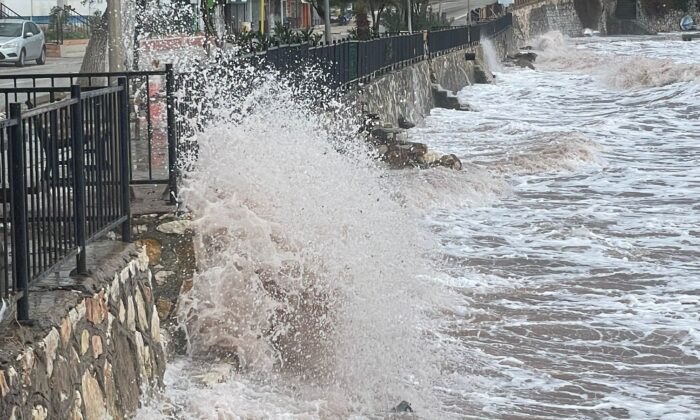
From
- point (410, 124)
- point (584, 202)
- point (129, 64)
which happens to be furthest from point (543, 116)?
point (129, 64)

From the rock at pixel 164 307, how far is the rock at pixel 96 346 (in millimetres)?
2413

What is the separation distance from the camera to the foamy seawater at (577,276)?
9.04 m

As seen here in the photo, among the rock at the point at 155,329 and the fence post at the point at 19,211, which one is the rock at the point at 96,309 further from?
the rock at the point at 155,329

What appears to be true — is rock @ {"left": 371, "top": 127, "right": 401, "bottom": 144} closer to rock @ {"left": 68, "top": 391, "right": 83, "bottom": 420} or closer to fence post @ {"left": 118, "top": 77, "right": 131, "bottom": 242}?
fence post @ {"left": 118, "top": 77, "right": 131, "bottom": 242}

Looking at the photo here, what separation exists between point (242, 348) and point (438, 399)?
51.2 inches

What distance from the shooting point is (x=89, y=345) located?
5.75 metres

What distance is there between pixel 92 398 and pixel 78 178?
1.02m

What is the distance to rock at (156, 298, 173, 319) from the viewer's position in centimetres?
839

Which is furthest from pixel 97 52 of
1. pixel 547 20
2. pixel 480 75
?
pixel 547 20

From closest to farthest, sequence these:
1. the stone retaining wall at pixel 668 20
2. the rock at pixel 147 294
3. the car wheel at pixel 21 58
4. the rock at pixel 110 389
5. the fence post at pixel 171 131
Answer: the rock at pixel 110 389
the rock at pixel 147 294
the fence post at pixel 171 131
the car wheel at pixel 21 58
the stone retaining wall at pixel 668 20

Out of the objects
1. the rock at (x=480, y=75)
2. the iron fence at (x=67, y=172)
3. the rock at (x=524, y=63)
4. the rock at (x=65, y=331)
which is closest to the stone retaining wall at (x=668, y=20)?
the rock at (x=524, y=63)

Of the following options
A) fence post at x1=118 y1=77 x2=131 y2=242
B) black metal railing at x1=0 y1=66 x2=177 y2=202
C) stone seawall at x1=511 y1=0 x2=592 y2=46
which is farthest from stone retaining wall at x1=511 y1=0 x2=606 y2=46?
fence post at x1=118 y1=77 x2=131 y2=242

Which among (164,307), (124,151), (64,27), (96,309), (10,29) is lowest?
(164,307)

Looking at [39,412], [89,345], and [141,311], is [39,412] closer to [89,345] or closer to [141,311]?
[89,345]
